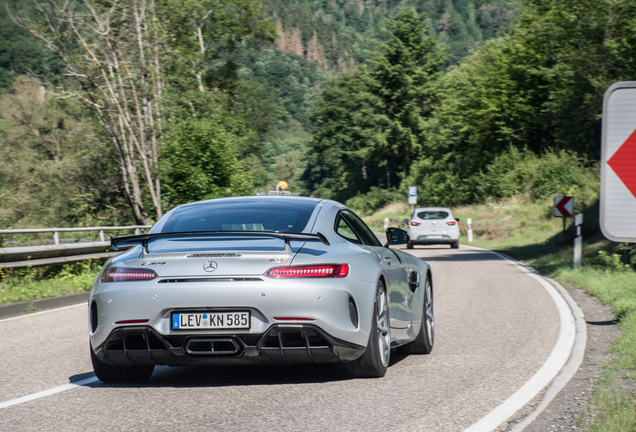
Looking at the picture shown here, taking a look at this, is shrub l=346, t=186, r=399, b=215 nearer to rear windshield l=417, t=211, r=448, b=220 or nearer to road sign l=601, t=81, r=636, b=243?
rear windshield l=417, t=211, r=448, b=220

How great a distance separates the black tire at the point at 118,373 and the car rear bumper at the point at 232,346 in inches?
18.6

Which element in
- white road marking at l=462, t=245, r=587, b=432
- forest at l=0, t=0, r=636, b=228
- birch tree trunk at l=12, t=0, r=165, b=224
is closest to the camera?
white road marking at l=462, t=245, r=587, b=432

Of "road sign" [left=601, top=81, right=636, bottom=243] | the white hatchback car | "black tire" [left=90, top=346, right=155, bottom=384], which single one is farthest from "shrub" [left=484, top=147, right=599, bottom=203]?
"black tire" [left=90, top=346, right=155, bottom=384]

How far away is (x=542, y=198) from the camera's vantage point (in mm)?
41344

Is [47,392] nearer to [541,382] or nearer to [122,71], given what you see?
[541,382]

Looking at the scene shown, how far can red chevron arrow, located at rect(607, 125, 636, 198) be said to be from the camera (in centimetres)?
539

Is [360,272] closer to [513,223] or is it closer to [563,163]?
[513,223]

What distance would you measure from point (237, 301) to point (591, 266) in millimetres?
12620

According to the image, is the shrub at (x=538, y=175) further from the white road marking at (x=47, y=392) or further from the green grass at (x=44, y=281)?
the white road marking at (x=47, y=392)

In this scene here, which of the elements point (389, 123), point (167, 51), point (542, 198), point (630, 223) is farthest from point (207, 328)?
point (389, 123)

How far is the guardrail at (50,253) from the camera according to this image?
11617 millimetres

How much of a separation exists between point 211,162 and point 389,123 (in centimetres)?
4673

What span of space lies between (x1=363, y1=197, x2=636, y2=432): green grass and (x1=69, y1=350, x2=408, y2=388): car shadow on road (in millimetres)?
1922

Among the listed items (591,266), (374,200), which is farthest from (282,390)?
(374,200)
